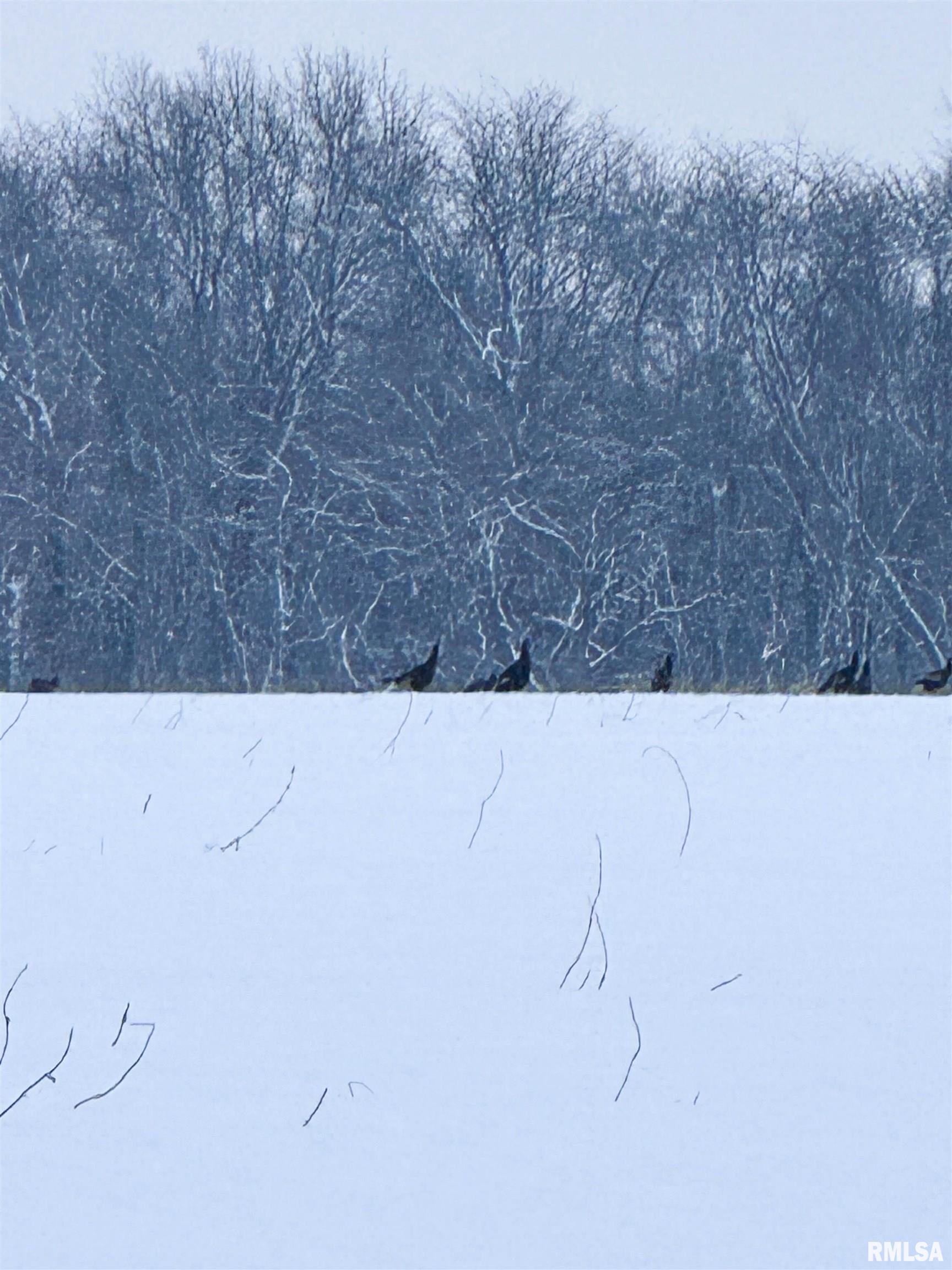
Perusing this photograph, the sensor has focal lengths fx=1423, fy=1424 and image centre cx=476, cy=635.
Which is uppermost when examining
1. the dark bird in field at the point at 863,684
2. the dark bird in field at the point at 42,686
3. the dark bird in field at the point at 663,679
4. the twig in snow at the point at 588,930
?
the dark bird in field at the point at 42,686

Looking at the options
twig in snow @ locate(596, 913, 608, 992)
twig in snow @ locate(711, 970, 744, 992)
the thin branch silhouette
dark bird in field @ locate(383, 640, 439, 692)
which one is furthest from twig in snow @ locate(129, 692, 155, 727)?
twig in snow @ locate(711, 970, 744, 992)

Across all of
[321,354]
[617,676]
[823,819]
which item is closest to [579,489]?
[617,676]

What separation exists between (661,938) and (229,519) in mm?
18922

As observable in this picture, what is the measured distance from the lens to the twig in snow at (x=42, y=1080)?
241 centimetres

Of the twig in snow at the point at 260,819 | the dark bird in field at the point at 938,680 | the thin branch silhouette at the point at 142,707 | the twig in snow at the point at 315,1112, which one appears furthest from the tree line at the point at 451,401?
the twig in snow at the point at 315,1112

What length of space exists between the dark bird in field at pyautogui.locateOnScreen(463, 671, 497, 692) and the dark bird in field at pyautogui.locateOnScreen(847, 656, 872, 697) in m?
2.13

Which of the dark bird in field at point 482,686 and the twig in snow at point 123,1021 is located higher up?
the twig in snow at point 123,1021

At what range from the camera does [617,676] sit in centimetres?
2053

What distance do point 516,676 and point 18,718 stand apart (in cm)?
328

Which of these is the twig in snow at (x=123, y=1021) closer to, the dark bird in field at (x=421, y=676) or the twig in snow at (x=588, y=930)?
the twig in snow at (x=588, y=930)

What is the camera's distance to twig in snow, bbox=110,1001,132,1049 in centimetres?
266

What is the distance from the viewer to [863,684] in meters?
8.78

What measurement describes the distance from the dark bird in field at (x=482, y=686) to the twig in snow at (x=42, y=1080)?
548 centimetres

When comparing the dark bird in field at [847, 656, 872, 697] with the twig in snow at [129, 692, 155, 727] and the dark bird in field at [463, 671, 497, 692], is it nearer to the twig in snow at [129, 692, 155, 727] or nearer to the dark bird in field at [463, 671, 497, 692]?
the dark bird in field at [463, 671, 497, 692]
